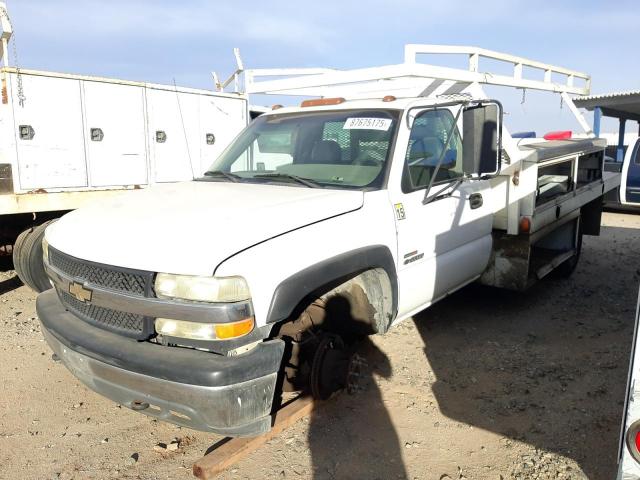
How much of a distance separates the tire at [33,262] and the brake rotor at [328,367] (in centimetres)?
368

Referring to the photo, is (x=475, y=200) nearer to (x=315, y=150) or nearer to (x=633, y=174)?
(x=315, y=150)

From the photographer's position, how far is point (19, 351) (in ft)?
15.2

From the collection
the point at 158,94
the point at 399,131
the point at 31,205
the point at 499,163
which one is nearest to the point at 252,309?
the point at 399,131

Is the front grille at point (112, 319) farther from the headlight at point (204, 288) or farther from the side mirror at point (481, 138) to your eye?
the side mirror at point (481, 138)

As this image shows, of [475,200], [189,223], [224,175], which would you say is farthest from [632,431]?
[224,175]

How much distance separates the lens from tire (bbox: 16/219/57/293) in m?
5.54

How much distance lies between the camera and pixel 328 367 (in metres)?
3.23

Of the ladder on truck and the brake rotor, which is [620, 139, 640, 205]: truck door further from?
the brake rotor

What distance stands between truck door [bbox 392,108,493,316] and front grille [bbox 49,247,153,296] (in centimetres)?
169

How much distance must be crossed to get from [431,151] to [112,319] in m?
2.45

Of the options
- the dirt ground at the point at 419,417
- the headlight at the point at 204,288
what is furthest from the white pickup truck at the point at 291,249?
the dirt ground at the point at 419,417

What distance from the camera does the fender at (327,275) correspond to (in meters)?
2.60

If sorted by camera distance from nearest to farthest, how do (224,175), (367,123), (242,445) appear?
(242,445), (367,123), (224,175)

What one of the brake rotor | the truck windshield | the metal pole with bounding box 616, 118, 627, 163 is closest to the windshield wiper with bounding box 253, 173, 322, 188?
the truck windshield
